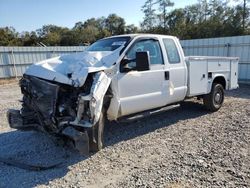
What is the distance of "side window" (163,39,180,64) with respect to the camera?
6154 mm

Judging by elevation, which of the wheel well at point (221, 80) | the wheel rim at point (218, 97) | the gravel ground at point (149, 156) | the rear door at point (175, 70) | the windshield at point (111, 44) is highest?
the windshield at point (111, 44)

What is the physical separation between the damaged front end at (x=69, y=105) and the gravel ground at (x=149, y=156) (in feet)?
1.73

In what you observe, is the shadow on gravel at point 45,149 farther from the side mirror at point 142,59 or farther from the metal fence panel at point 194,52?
the metal fence panel at point 194,52

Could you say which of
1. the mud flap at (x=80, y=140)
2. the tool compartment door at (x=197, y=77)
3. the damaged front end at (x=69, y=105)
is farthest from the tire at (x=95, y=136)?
the tool compartment door at (x=197, y=77)

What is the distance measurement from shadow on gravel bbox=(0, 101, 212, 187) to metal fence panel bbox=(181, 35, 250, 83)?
755cm

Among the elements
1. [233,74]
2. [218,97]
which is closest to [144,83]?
[218,97]

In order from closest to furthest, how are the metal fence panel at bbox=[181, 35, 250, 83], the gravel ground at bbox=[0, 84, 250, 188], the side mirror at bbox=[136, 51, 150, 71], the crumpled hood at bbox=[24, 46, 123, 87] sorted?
the gravel ground at bbox=[0, 84, 250, 188] < the crumpled hood at bbox=[24, 46, 123, 87] < the side mirror at bbox=[136, 51, 150, 71] < the metal fence panel at bbox=[181, 35, 250, 83]

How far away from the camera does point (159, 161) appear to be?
14.6 ft

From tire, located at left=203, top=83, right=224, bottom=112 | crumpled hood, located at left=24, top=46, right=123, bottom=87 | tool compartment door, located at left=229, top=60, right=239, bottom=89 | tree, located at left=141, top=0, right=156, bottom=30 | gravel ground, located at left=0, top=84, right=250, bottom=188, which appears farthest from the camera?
tree, located at left=141, top=0, right=156, bottom=30

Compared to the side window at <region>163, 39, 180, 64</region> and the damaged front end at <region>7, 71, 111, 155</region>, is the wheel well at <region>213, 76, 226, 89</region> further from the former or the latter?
the damaged front end at <region>7, 71, 111, 155</region>

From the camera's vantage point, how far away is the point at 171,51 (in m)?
6.27

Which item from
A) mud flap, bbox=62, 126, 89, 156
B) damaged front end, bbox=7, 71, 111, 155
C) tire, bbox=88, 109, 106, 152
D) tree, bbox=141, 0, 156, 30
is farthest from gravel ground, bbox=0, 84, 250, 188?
tree, bbox=141, 0, 156, 30

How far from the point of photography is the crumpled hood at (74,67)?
4250mm

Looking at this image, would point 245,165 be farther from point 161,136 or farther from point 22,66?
point 22,66
